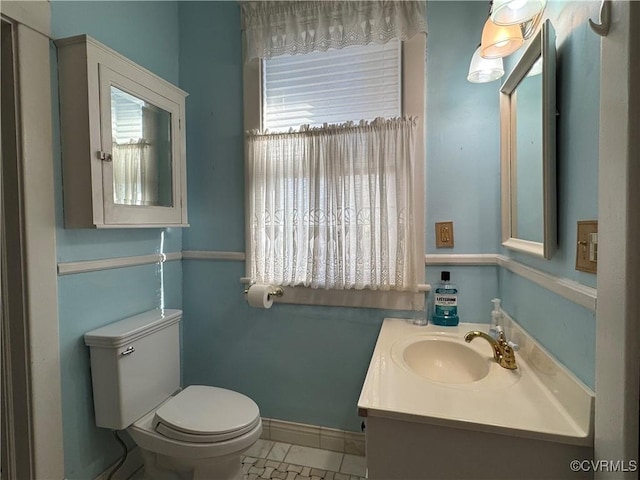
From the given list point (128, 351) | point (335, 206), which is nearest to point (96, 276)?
point (128, 351)

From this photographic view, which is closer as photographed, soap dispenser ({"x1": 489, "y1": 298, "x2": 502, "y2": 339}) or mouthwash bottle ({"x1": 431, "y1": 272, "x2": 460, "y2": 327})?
soap dispenser ({"x1": 489, "y1": 298, "x2": 502, "y2": 339})

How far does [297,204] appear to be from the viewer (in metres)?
1.67

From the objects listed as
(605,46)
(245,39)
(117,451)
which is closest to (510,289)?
(605,46)

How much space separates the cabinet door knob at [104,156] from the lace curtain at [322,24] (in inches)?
36.3

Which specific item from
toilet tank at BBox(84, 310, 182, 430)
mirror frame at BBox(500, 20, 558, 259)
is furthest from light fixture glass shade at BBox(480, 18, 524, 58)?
toilet tank at BBox(84, 310, 182, 430)

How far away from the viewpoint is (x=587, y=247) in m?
0.77

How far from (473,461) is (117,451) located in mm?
1603

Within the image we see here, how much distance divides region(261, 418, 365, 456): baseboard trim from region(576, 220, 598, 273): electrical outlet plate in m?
1.40

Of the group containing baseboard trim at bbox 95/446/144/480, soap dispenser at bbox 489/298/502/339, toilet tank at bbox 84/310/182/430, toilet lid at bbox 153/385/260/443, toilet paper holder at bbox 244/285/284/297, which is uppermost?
toilet paper holder at bbox 244/285/284/297

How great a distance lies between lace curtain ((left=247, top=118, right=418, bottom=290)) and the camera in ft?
5.08

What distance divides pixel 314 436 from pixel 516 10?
2.04 m

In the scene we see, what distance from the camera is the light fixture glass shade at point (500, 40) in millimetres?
1095

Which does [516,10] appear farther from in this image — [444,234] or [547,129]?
[444,234]

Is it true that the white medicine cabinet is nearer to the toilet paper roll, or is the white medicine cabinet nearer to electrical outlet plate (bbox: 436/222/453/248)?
the toilet paper roll
